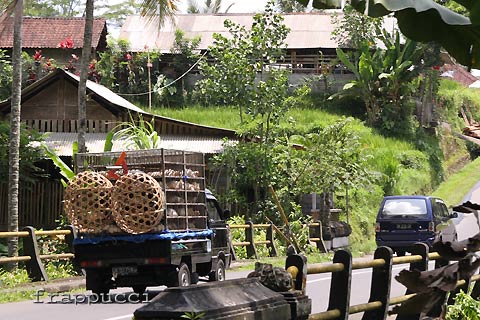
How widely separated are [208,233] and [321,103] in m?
32.7

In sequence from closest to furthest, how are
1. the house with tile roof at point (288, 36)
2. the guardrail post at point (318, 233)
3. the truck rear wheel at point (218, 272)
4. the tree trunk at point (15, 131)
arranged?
the truck rear wheel at point (218, 272), the tree trunk at point (15, 131), the guardrail post at point (318, 233), the house with tile roof at point (288, 36)

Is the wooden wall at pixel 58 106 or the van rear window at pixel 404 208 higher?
the wooden wall at pixel 58 106

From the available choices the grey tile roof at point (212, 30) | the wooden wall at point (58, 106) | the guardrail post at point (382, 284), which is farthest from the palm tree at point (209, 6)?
the guardrail post at point (382, 284)

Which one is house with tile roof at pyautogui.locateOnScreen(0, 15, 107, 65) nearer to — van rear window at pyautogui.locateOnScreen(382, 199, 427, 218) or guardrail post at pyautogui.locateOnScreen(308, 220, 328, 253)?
guardrail post at pyautogui.locateOnScreen(308, 220, 328, 253)

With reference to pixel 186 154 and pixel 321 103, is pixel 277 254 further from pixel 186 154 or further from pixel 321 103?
pixel 321 103

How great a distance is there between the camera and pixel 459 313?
33.0 feet

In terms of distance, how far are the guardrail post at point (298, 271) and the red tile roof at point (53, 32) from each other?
39.2 meters

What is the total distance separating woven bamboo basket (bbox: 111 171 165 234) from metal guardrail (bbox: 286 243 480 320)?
5595mm

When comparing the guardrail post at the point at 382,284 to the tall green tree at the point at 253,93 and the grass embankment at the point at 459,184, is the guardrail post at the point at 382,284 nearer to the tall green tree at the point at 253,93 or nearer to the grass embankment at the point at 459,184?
the tall green tree at the point at 253,93

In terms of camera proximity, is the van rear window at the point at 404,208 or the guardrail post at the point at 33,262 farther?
the van rear window at the point at 404,208

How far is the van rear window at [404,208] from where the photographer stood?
25844mm

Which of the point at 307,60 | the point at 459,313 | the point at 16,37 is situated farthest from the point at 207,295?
the point at 307,60

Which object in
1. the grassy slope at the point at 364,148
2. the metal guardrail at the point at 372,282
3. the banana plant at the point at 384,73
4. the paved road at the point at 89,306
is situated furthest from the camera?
the banana plant at the point at 384,73

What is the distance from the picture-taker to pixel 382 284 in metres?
9.03
